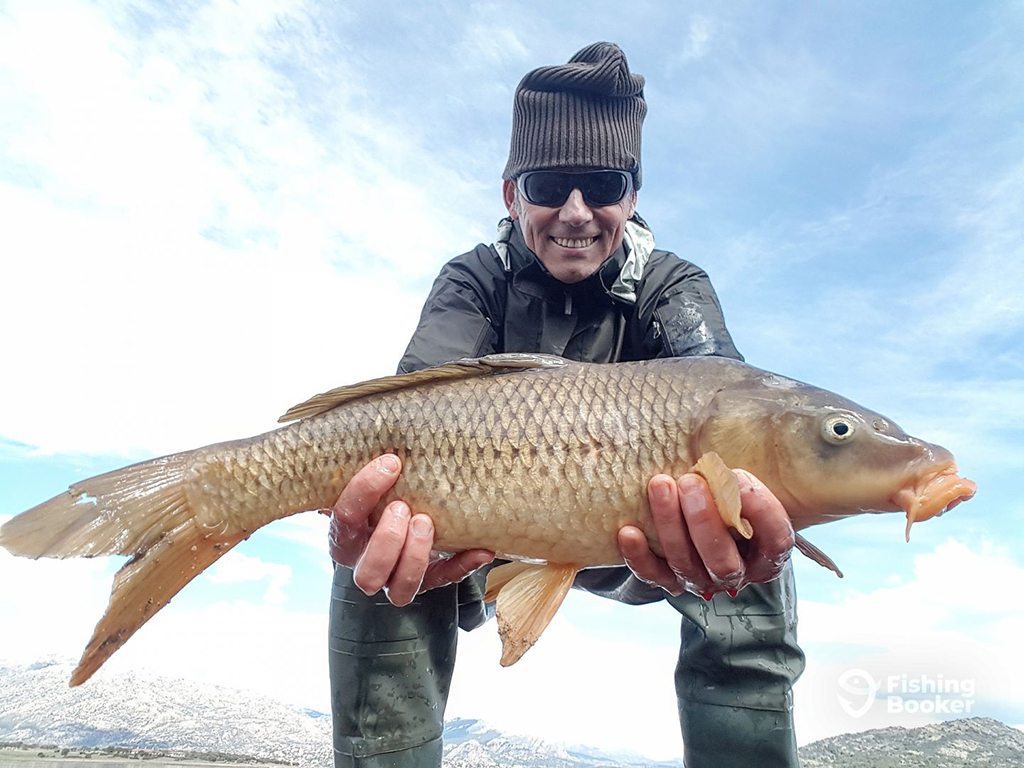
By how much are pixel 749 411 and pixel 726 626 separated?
0.89 m

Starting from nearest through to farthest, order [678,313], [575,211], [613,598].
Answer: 1. [678,313]
2. [613,598]
3. [575,211]

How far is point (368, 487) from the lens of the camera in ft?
6.54

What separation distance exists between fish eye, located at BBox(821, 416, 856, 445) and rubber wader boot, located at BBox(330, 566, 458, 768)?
1.56 m

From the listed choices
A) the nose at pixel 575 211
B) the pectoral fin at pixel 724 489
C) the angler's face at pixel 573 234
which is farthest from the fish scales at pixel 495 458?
the nose at pixel 575 211

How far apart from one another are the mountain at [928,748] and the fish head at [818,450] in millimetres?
4754

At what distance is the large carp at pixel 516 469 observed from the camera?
1885 mm

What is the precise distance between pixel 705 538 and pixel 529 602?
0.59 metres

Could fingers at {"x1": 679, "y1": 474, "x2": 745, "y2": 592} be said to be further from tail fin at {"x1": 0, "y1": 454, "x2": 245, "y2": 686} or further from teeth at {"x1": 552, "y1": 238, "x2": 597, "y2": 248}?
teeth at {"x1": 552, "y1": 238, "x2": 597, "y2": 248}

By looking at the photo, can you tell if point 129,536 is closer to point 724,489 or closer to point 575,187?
point 724,489

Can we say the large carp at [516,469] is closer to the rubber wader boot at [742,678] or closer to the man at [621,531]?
the man at [621,531]

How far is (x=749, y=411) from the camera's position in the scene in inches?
76.8

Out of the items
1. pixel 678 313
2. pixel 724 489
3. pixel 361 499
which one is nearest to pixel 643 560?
pixel 724 489

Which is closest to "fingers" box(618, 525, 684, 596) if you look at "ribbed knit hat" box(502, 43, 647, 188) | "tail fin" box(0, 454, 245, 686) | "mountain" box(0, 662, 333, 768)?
"tail fin" box(0, 454, 245, 686)

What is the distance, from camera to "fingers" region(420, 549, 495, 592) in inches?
84.0
